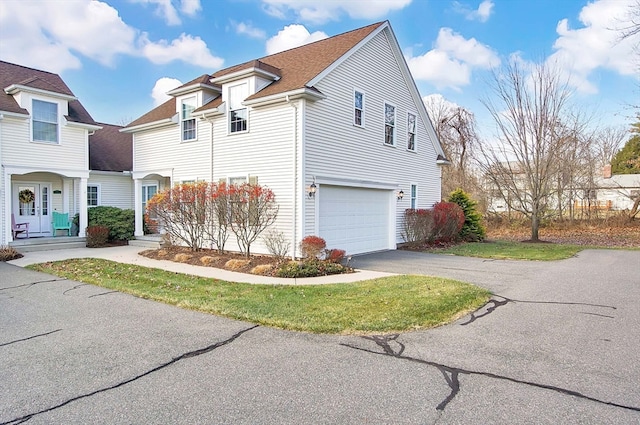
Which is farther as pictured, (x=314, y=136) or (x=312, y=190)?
(x=314, y=136)

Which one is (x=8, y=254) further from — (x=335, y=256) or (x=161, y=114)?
(x=335, y=256)

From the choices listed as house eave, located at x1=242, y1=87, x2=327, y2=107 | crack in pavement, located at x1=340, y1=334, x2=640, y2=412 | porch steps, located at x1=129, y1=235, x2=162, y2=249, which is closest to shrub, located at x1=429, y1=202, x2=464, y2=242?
house eave, located at x1=242, y1=87, x2=327, y2=107

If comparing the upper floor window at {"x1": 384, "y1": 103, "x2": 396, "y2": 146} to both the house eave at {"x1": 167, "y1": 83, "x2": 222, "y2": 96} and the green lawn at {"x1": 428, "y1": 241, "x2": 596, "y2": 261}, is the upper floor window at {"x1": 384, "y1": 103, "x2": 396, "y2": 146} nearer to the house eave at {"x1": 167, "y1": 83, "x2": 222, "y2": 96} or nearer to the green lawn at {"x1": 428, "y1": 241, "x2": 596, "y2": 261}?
the green lawn at {"x1": 428, "y1": 241, "x2": 596, "y2": 261}

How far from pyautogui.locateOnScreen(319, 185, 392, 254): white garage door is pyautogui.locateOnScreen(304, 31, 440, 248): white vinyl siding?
0.48 meters

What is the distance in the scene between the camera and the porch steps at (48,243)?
1352 centimetres

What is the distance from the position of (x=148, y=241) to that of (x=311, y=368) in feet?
42.9

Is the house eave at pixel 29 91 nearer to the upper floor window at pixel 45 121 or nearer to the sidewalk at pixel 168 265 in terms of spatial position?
the upper floor window at pixel 45 121

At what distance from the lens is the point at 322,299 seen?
659 cm

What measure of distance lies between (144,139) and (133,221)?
347cm

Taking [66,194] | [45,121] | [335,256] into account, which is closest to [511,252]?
[335,256]

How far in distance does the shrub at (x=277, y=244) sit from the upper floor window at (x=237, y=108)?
3687 millimetres

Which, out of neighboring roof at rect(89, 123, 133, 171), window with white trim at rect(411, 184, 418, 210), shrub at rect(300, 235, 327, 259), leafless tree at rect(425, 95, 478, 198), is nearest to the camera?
shrub at rect(300, 235, 327, 259)

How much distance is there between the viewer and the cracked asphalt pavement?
3.12 meters

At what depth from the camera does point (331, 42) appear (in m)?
14.0
